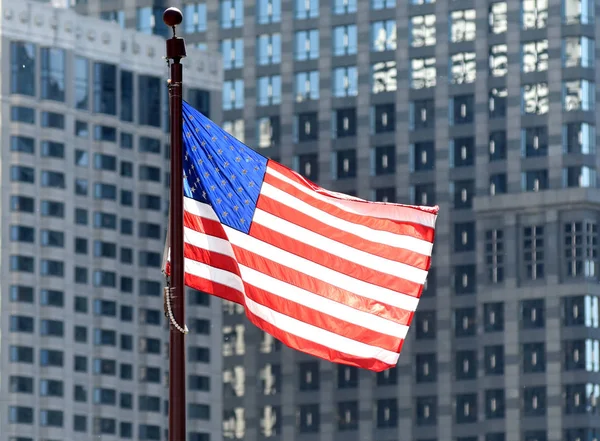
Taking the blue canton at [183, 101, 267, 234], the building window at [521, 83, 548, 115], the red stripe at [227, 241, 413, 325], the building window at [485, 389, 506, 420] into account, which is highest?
the blue canton at [183, 101, 267, 234]

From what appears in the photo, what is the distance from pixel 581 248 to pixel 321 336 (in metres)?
164

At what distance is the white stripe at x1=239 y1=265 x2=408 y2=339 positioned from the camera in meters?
31.6

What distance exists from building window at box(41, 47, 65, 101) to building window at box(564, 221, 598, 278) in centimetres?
4871

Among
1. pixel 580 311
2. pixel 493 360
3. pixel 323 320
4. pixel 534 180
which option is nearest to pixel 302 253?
pixel 323 320

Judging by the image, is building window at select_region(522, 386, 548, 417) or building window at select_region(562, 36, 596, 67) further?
building window at select_region(562, 36, 596, 67)

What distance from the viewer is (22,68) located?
193750 millimetres

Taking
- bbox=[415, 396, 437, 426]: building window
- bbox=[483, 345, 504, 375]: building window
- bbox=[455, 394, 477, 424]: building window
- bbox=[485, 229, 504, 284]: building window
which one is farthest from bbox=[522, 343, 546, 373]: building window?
bbox=[415, 396, 437, 426]: building window

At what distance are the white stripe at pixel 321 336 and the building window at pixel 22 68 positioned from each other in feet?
533

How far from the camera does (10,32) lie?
193 meters

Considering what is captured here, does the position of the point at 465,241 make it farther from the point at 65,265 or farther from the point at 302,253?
the point at 302,253

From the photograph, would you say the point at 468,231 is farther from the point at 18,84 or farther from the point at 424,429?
the point at 18,84

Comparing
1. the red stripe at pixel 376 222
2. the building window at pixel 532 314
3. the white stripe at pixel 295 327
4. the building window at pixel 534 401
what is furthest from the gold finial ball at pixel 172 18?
the building window at pixel 532 314

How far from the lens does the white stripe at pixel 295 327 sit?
31.3 meters

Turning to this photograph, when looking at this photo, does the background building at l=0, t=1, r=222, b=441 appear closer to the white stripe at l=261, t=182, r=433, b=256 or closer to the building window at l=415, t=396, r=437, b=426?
the building window at l=415, t=396, r=437, b=426
